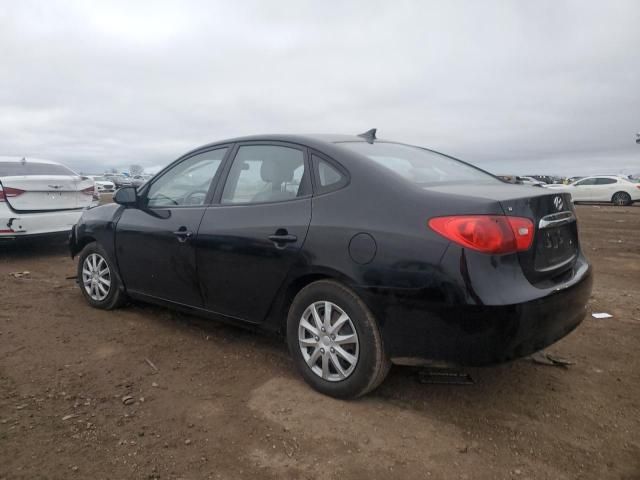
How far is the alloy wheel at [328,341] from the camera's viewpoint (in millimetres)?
2729

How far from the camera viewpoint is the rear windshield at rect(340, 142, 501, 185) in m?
2.93

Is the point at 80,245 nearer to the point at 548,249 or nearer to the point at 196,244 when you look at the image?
the point at 196,244

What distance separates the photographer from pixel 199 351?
3.60m

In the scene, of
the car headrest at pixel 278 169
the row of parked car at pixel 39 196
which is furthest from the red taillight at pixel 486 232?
the row of parked car at pixel 39 196

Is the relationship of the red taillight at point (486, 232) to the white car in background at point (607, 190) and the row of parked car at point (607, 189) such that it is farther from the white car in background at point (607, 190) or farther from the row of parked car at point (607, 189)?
the white car in background at point (607, 190)

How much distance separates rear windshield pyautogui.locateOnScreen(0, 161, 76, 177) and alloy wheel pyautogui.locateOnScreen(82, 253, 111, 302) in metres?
3.07

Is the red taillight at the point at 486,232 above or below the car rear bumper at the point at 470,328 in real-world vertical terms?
above

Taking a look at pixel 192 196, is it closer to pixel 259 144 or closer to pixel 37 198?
pixel 259 144

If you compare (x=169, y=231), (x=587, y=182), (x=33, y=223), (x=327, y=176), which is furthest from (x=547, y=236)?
(x=587, y=182)

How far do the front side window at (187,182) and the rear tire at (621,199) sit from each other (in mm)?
23512

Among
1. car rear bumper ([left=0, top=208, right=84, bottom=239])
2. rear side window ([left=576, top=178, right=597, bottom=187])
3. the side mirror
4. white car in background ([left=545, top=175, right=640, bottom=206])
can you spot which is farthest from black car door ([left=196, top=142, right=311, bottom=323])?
rear side window ([left=576, top=178, right=597, bottom=187])

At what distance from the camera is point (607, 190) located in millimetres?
22562

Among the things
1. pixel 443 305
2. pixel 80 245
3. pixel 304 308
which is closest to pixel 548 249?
pixel 443 305

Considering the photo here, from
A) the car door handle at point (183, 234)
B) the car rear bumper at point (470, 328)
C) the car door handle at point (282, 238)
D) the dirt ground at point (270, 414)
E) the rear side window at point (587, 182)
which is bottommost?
the dirt ground at point (270, 414)
